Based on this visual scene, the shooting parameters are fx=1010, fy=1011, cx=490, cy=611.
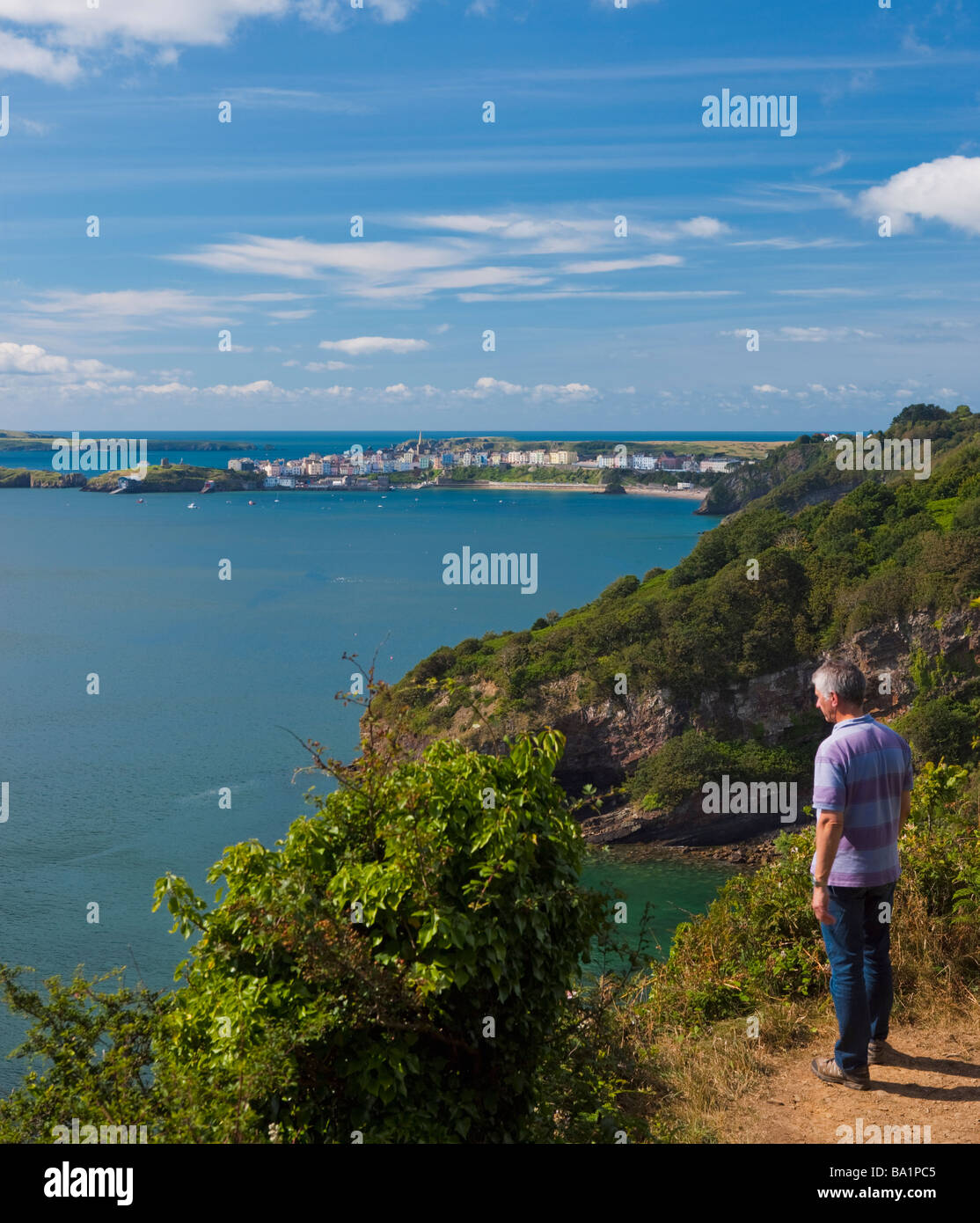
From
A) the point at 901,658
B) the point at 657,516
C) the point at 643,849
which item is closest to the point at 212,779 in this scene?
the point at 643,849

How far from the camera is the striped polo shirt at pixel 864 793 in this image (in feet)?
14.2

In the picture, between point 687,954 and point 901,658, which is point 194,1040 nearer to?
point 687,954

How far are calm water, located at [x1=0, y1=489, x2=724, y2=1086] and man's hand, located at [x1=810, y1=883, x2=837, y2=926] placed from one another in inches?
320

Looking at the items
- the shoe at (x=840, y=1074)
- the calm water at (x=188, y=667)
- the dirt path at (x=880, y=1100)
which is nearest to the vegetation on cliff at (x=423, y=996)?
the dirt path at (x=880, y=1100)

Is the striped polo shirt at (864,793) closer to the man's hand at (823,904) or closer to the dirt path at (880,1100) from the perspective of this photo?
the man's hand at (823,904)

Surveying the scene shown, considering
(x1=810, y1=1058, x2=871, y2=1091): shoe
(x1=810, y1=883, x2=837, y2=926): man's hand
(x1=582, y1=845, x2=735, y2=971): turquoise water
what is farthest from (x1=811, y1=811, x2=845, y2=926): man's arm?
(x1=582, y1=845, x2=735, y2=971): turquoise water

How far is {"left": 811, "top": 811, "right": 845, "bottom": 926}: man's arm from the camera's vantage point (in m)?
4.27

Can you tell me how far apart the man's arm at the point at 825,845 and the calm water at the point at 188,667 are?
8.28 m

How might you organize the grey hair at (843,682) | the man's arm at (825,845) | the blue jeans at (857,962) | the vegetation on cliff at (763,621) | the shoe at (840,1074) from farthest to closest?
1. the vegetation on cliff at (763,621)
2. the shoe at (840,1074)
3. the blue jeans at (857,962)
4. the grey hair at (843,682)
5. the man's arm at (825,845)

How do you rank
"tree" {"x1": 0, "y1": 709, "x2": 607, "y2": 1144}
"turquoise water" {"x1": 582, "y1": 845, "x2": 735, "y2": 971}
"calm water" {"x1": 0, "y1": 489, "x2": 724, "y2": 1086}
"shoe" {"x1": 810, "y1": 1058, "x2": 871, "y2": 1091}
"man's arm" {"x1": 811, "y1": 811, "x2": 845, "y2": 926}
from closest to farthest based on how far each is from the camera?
1. "tree" {"x1": 0, "y1": 709, "x2": 607, "y2": 1144}
2. "man's arm" {"x1": 811, "y1": 811, "x2": 845, "y2": 926}
3. "shoe" {"x1": 810, "y1": 1058, "x2": 871, "y2": 1091}
4. "turquoise water" {"x1": 582, "y1": 845, "x2": 735, "y2": 971}
5. "calm water" {"x1": 0, "y1": 489, "x2": 724, "y2": 1086}

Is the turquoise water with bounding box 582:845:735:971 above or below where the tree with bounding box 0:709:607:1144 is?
below

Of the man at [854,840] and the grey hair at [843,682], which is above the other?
the grey hair at [843,682]

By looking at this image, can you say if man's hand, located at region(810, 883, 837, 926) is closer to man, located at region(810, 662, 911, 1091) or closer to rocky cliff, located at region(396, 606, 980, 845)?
man, located at region(810, 662, 911, 1091)
